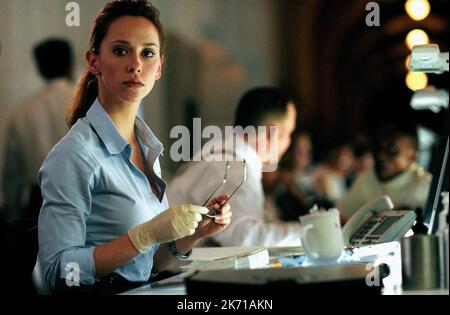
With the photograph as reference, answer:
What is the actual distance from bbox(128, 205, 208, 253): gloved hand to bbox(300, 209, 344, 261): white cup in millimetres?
226

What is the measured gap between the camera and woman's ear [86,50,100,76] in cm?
226

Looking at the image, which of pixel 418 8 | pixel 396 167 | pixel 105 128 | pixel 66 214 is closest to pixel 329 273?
pixel 66 214

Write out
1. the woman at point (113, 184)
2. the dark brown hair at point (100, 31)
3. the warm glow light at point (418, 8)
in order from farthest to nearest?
the warm glow light at point (418, 8), the dark brown hair at point (100, 31), the woman at point (113, 184)

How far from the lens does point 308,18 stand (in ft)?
45.3

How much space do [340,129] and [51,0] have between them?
14371 millimetres

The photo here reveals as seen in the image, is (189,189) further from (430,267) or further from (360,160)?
(360,160)

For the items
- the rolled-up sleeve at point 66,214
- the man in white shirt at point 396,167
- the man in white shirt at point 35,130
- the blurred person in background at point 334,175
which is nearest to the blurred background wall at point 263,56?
the man in white shirt at point 35,130

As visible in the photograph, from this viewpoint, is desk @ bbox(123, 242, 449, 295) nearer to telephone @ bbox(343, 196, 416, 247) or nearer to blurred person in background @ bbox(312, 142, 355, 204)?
telephone @ bbox(343, 196, 416, 247)

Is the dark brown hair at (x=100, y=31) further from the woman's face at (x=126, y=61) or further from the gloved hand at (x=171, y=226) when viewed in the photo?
the gloved hand at (x=171, y=226)

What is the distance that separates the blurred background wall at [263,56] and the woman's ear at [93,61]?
12.1 inches

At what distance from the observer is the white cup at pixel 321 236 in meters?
1.87

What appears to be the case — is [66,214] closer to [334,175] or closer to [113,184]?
[113,184]

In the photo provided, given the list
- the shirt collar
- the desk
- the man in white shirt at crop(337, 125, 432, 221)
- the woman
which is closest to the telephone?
the desk
